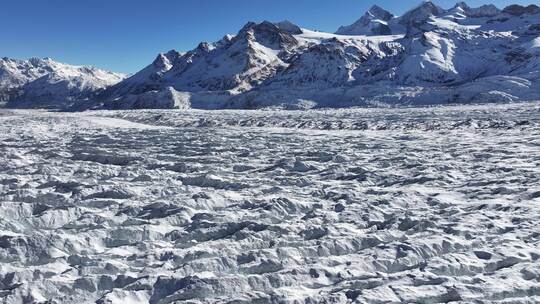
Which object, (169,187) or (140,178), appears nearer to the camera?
(169,187)

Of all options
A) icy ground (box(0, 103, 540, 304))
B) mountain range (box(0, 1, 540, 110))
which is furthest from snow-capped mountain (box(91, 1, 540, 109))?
icy ground (box(0, 103, 540, 304))

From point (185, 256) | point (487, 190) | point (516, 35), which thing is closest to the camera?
point (185, 256)

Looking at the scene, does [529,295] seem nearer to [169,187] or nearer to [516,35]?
[169,187]

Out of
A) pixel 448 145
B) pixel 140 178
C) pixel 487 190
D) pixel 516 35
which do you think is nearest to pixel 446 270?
pixel 487 190

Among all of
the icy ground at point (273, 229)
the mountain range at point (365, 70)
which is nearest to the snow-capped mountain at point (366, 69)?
the mountain range at point (365, 70)

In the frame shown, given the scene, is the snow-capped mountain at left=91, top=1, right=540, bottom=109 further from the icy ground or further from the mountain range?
the icy ground

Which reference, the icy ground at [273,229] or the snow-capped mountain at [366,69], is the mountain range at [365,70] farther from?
the icy ground at [273,229]
